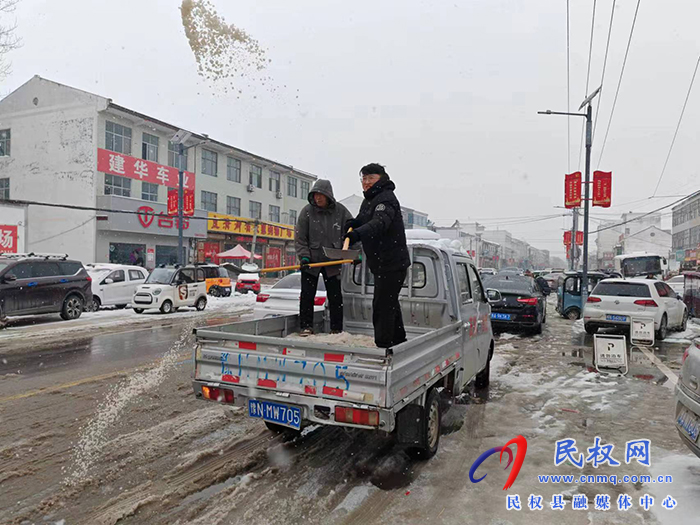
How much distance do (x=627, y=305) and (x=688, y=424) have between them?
30.5ft

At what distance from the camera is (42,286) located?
1298 cm

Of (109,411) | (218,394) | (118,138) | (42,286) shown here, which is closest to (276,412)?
(218,394)

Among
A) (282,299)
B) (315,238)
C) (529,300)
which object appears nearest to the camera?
(315,238)

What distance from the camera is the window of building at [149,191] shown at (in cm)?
Answer: 3206

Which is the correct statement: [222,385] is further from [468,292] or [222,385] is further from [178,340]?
[178,340]

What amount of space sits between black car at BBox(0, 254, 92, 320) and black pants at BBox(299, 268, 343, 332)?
10.1 m

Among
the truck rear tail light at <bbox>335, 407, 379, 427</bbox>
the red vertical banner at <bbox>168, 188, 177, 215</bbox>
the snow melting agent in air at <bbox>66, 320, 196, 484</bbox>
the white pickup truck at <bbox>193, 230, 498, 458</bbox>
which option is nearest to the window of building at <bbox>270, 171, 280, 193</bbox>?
the red vertical banner at <bbox>168, 188, 177, 215</bbox>

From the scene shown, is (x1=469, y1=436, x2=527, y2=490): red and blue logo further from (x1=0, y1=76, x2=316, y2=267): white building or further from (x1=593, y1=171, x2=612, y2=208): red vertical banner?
(x1=0, y1=76, x2=316, y2=267): white building

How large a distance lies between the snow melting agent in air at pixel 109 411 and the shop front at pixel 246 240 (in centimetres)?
2353

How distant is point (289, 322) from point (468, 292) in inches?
85.1

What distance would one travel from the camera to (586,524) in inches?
133

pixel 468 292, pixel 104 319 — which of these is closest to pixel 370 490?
pixel 468 292

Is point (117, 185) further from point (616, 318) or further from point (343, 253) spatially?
point (343, 253)

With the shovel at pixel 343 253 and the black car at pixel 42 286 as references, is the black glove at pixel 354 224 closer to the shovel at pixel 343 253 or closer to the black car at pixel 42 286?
the shovel at pixel 343 253
